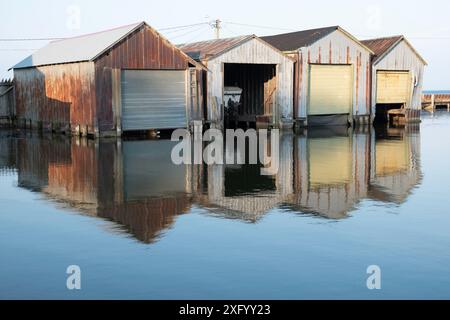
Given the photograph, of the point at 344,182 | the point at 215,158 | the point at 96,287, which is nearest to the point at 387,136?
the point at 215,158

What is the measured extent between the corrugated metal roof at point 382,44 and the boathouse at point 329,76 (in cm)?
210

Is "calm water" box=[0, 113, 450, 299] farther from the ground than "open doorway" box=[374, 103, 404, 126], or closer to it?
closer to it

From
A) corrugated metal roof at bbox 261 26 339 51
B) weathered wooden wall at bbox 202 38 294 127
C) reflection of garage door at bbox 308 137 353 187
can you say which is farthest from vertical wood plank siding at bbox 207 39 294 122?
reflection of garage door at bbox 308 137 353 187

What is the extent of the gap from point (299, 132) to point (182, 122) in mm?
6736

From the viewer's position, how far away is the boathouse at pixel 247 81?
1281 inches

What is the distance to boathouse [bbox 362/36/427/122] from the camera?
40.1 meters

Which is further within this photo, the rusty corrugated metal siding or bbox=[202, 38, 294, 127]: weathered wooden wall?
the rusty corrugated metal siding

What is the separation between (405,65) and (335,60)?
7130 millimetres

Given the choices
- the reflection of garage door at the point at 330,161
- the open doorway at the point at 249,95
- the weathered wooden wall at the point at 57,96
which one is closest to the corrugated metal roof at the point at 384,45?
the open doorway at the point at 249,95

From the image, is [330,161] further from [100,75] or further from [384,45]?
[384,45]

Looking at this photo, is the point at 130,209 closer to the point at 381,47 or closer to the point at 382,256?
the point at 382,256

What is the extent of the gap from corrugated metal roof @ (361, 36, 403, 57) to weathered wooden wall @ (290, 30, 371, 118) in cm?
196

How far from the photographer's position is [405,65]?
4141cm

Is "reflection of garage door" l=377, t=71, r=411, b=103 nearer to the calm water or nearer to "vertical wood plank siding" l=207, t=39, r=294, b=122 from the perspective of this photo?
"vertical wood plank siding" l=207, t=39, r=294, b=122
